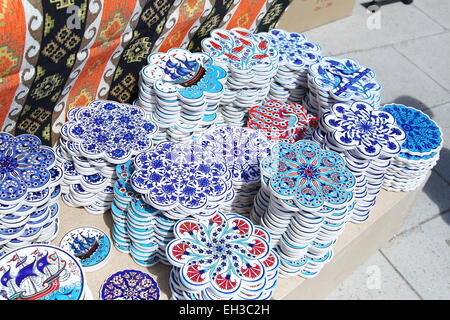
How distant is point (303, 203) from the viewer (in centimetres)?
301

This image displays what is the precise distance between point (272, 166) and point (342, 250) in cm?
96

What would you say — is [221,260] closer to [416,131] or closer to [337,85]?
[337,85]

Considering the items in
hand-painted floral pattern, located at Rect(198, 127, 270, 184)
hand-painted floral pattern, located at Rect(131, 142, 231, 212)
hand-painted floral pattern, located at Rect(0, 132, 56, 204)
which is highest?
hand-painted floral pattern, located at Rect(0, 132, 56, 204)

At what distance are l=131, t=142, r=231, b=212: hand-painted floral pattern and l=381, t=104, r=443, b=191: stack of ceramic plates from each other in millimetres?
1565

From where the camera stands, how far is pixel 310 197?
3.06 m

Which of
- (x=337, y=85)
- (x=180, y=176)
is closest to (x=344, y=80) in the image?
(x=337, y=85)

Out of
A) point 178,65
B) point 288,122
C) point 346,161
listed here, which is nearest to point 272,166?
point 346,161

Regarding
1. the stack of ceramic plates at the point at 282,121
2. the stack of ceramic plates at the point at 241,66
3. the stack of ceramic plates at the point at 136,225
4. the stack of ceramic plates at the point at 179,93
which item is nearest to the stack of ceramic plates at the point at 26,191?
the stack of ceramic plates at the point at 136,225

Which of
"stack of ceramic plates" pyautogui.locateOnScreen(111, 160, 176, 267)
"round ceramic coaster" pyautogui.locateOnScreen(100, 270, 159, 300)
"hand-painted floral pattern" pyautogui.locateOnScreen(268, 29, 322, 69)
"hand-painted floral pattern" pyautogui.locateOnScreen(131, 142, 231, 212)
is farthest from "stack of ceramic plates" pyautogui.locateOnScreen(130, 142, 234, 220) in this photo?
"hand-painted floral pattern" pyautogui.locateOnScreen(268, 29, 322, 69)

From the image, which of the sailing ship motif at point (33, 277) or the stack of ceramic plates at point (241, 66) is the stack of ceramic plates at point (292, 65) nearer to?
the stack of ceramic plates at point (241, 66)

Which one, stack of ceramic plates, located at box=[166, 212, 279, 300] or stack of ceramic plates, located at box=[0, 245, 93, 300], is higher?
stack of ceramic plates, located at box=[0, 245, 93, 300]

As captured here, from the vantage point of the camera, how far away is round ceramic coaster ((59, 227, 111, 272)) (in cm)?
330

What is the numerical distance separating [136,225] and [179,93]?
1.04m

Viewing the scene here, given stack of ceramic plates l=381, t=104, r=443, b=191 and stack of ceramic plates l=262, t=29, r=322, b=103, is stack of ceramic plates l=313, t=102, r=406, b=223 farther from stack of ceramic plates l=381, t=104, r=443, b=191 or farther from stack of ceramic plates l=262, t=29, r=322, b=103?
stack of ceramic plates l=262, t=29, r=322, b=103
